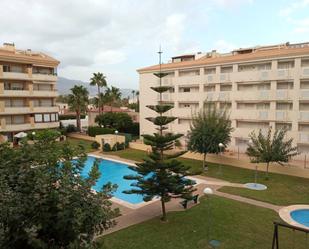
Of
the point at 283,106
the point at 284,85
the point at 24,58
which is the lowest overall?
the point at 283,106

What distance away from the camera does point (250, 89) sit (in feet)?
107

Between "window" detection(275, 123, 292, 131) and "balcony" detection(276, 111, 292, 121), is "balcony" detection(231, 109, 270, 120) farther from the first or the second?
"window" detection(275, 123, 292, 131)

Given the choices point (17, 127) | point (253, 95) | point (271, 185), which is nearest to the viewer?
point (271, 185)

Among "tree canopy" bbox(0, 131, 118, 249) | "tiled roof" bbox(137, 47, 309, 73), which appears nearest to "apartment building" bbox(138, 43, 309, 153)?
"tiled roof" bbox(137, 47, 309, 73)

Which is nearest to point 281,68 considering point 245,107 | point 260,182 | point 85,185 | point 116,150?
point 245,107

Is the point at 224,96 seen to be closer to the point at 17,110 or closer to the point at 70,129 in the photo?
the point at 17,110

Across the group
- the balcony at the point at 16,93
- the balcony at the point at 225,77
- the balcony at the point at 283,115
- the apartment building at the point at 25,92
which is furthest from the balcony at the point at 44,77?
the balcony at the point at 283,115

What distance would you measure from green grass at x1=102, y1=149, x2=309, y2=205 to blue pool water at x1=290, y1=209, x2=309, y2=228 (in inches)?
75.5

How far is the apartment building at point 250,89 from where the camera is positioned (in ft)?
94.5

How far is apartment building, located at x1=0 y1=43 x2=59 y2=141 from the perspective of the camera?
3716 cm

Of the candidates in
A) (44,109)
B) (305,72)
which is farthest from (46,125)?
(305,72)

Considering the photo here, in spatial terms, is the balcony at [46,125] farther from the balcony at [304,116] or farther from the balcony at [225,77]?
the balcony at [304,116]

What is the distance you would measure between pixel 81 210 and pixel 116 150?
31.7 m

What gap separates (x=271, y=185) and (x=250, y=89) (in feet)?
49.1
